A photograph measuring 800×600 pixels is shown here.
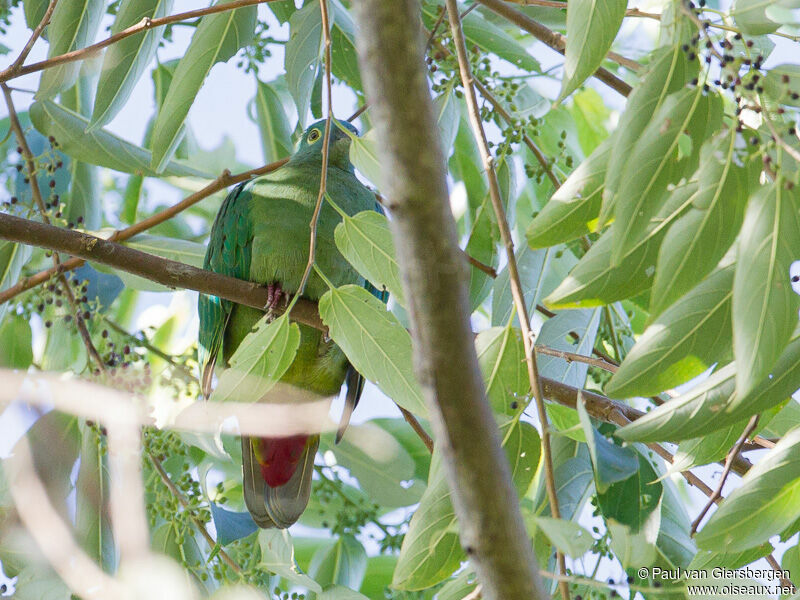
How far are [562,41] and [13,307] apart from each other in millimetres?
1640

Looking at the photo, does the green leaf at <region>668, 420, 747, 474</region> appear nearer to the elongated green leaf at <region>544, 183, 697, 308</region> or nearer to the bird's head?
the elongated green leaf at <region>544, 183, 697, 308</region>

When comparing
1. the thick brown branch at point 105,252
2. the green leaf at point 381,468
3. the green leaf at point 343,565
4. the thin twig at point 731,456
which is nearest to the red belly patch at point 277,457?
the green leaf at point 381,468

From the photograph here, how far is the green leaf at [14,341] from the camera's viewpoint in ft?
8.18

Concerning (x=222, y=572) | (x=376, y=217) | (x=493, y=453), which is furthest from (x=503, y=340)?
(x=222, y=572)

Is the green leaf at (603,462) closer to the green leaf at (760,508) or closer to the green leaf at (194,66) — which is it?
the green leaf at (760,508)

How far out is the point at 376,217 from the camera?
1562mm

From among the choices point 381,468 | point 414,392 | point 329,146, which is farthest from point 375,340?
point 329,146

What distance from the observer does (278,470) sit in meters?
2.63

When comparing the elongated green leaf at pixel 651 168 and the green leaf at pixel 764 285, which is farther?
the elongated green leaf at pixel 651 168

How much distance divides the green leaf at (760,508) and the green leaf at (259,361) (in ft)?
2.38

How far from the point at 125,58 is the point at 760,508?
62.5 inches

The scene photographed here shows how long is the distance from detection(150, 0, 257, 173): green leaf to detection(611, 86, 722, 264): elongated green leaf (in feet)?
3.68

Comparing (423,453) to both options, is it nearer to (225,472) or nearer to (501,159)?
(225,472)

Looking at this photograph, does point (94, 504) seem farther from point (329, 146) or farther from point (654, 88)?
point (654, 88)
